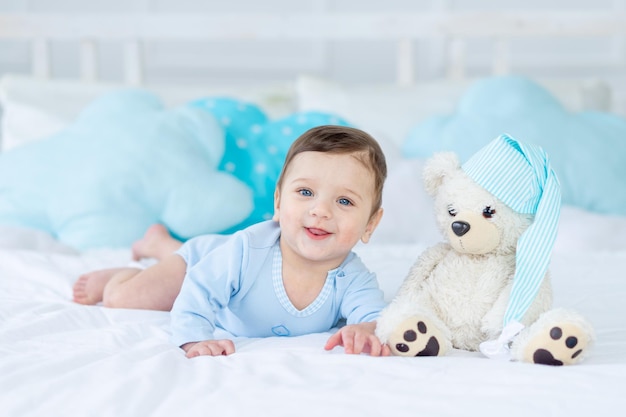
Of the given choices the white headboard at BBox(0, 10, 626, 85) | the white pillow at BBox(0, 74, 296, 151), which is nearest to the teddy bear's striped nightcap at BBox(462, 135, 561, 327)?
the white pillow at BBox(0, 74, 296, 151)

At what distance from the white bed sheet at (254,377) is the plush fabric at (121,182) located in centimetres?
56

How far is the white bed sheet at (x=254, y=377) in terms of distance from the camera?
0.70 m

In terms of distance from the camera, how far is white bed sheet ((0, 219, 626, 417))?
70 centimetres

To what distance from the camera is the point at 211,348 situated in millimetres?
916

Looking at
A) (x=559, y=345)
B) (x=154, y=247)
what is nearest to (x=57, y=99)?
(x=154, y=247)

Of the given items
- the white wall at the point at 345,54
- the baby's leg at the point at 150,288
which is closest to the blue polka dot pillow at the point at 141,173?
the baby's leg at the point at 150,288

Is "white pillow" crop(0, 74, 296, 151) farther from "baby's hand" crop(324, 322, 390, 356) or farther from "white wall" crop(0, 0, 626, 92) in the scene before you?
"baby's hand" crop(324, 322, 390, 356)

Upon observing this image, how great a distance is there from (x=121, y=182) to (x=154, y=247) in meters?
0.27

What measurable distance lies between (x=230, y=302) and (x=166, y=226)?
68 cm

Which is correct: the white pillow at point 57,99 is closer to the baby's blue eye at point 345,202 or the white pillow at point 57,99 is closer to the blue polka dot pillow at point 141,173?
the blue polka dot pillow at point 141,173

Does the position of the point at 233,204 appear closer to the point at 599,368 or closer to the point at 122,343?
the point at 122,343

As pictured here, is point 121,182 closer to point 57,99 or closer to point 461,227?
point 57,99

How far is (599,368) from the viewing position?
0.82 metres

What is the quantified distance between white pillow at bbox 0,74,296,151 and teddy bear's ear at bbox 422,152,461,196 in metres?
1.10
